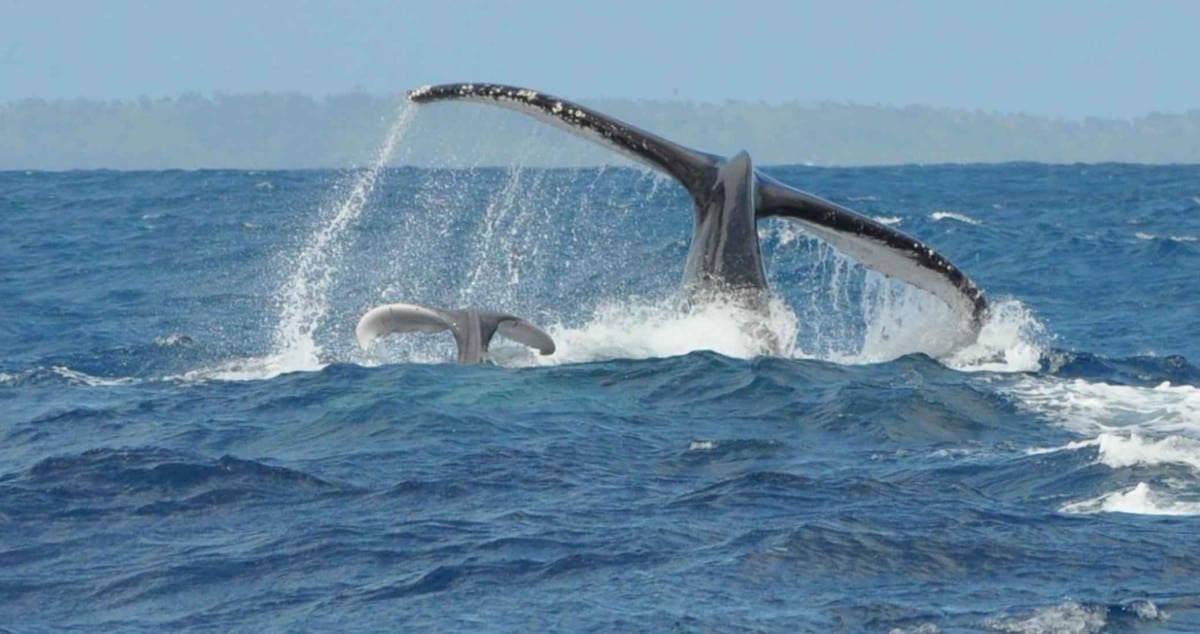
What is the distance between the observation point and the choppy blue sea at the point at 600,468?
10.6m

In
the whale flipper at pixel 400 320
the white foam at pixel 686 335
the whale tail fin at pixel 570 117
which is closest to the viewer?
the whale tail fin at pixel 570 117

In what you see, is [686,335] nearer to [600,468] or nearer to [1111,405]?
[1111,405]

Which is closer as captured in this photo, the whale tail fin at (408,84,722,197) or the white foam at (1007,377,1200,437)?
the white foam at (1007,377,1200,437)

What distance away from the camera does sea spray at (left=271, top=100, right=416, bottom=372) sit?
1692 cm

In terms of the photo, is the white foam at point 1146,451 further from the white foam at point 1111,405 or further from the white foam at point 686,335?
the white foam at point 686,335

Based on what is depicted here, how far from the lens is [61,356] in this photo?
73.2 feet

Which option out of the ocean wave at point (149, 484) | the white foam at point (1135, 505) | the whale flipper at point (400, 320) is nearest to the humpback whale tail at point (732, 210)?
the whale flipper at point (400, 320)

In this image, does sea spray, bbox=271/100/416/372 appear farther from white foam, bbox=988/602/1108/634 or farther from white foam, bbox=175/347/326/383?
white foam, bbox=988/602/1108/634

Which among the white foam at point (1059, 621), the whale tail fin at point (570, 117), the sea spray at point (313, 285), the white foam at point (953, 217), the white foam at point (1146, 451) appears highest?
the whale tail fin at point (570, 117)

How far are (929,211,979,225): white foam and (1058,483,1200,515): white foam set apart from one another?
1185 inches

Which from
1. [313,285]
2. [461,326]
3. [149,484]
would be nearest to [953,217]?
[313,285]

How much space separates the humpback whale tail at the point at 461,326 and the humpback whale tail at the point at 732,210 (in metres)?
1.51

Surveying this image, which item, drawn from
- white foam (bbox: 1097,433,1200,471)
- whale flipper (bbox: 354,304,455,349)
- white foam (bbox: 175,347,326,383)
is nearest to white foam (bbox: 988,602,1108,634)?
white foam (bbox: 1097,433,1200,471)

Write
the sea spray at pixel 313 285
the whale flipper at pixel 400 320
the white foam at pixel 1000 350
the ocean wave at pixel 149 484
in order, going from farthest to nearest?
the white foam at pixel 1000 350 → the whale flipper at pixel 400 320 → the sea spray at pixel 313 285 → the ocean wave at pixel 149 484
